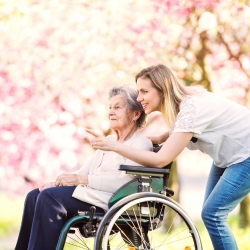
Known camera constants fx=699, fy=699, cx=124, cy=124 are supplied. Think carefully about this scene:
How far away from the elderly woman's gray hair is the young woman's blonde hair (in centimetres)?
23

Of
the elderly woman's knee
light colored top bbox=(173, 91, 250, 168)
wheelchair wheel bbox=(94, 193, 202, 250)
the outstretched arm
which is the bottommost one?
wheelchair wheel bbox=(94, 193, 202, 250)

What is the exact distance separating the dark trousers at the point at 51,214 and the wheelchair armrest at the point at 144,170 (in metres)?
0.30

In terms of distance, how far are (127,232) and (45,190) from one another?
1.59 feet

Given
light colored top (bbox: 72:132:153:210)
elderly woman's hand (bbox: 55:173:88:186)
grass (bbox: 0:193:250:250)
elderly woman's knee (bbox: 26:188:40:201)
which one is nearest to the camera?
light colored top (bbox: 72:132:153:210)

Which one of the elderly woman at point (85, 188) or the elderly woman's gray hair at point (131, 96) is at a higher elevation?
the elderly woman's gray hair at point (131, 96)

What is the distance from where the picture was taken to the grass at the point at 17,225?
572 cm

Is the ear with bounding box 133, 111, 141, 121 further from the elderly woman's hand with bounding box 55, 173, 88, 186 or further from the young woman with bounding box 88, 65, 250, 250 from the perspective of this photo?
the elderly woman's hand with bounding box 55, 173, 88, 186

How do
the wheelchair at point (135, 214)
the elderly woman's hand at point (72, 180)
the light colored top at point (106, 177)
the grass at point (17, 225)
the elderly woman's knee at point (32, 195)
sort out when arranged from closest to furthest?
the wheelchair at point (135, 214)
the light colored top at point (106, 177)
the elderly woman's hand at point (72, 180)
the elderly woman's knee at point (32, 195)
the grass at point (17, 225)

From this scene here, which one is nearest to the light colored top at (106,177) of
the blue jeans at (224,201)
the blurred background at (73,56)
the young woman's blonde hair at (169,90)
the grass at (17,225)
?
the young woman's blonde hair at (169,90)

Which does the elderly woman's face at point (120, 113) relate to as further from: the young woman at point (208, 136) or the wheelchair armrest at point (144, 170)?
the wheelchair armrest at point (144, 170)

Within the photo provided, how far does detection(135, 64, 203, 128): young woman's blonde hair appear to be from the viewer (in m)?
3.59

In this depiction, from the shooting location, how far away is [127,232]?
3.65m

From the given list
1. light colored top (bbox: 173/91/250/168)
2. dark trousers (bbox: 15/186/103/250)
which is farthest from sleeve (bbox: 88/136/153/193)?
light colored top (bbox: 173/91/250/168)

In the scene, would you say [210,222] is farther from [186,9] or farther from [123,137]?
[186,9]
